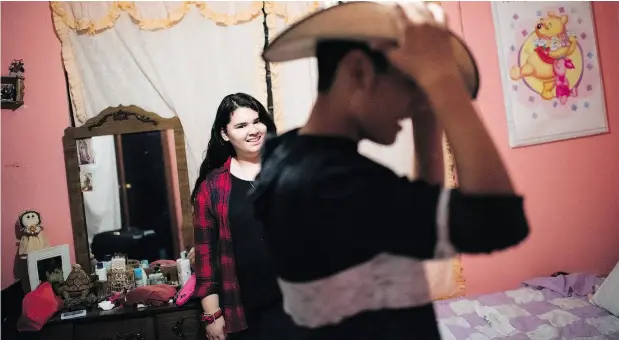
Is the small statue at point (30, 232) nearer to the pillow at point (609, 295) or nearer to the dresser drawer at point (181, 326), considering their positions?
the dresser drawer at point (181, 326)

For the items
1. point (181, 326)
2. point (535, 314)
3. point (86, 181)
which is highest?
point (86, 181)

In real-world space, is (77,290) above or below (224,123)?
below

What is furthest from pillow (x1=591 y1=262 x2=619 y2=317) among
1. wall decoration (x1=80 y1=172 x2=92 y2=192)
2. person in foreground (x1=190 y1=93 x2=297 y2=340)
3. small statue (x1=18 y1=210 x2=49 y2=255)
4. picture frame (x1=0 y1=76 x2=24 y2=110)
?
picture frame (x1=0 y1=76 x2=24 y2=110)

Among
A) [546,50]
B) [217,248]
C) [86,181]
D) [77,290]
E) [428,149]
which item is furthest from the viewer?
[546,50]

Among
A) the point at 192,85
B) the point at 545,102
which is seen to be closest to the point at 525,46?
the point at 545,102

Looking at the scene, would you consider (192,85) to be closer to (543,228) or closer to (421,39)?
(421,39)

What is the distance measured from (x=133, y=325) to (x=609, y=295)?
59.6 inches

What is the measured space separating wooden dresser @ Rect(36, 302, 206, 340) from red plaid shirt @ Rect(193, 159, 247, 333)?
0.79ft

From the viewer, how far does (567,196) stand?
5.85ft

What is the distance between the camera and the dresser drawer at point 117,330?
1.39 metres

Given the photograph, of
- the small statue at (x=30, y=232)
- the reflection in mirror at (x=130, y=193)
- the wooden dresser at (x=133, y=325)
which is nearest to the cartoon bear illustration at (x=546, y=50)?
the reflection in mirror at (x=130, y=193)

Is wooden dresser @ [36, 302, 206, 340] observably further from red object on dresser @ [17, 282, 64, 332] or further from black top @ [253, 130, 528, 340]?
black top @ [253, 130, 528, 340]

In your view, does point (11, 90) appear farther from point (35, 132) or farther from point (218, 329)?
point (218, 329)

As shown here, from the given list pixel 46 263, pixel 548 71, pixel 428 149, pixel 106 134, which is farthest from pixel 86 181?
pixel 548 71
